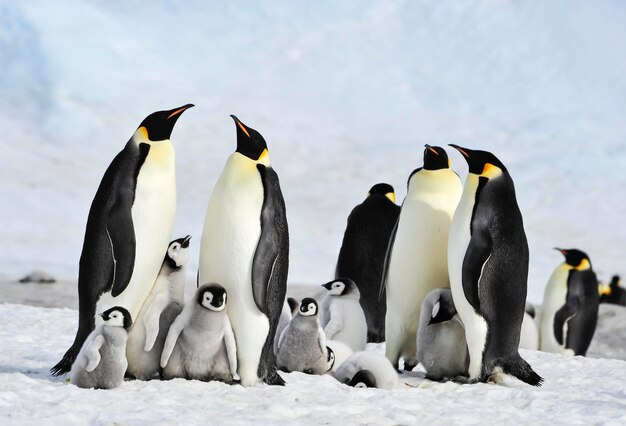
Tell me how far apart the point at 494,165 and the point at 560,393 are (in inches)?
53.0

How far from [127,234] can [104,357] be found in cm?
78

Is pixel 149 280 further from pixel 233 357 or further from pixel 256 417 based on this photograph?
pixel 256 417

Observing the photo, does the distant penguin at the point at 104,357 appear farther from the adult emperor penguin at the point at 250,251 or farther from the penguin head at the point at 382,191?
the penguin head at the point at 382,191

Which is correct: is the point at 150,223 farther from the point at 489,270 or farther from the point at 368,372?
the point at 489,270

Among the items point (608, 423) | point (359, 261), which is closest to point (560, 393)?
point (608, 423)

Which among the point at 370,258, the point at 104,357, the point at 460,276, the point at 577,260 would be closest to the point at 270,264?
the point at 104,357

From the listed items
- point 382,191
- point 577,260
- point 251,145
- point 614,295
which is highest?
point 614,295

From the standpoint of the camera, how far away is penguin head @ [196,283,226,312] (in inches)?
157

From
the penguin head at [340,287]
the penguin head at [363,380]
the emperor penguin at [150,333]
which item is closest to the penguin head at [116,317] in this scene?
the emperor penguin at [150,333]

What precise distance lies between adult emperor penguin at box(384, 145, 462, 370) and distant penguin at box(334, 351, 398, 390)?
872 mm

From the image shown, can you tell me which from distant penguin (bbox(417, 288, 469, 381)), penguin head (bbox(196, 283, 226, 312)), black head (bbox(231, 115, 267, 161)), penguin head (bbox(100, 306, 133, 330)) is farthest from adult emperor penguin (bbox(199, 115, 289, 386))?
distant penguin (bbox(417, 288, 469, 381))

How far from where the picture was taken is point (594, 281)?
989cm

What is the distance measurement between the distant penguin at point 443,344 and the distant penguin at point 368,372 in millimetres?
435

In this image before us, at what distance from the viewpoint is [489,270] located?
4812 mm
